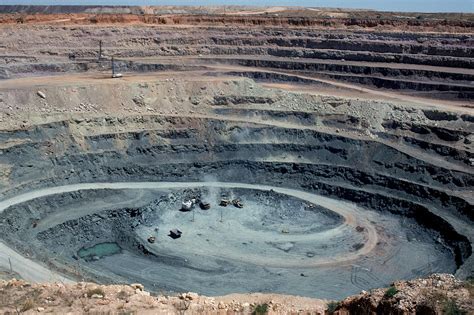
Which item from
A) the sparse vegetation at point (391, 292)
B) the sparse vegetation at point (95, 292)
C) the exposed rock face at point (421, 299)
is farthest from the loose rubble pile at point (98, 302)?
the sparse vegetation at point (391, 292)

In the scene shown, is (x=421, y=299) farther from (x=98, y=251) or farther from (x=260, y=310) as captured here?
(x=98, y=251)

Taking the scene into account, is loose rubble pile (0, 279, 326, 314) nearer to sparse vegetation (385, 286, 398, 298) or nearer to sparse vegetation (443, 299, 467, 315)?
sparse vegetation (385, 286, 398, 298)

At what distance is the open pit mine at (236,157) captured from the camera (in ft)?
113

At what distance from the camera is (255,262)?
34.5 meters

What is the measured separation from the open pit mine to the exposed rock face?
15.0 metres

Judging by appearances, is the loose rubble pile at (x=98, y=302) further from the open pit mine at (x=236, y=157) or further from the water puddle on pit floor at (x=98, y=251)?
the water puddle on pit floor at (x=98, y=251)

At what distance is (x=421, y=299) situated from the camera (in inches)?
588

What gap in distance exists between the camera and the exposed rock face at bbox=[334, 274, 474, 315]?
14414 millimetres

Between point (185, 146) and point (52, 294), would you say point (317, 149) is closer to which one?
point (185, 146)

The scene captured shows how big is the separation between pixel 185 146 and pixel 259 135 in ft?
21.9

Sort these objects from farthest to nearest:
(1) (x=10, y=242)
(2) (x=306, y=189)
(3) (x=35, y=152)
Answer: (2) (x=306, y=189)
(3) (x=35, y=152)
(1) (x=10, y=242)

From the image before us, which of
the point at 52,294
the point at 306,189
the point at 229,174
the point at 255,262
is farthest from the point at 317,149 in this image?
the point at 52,294

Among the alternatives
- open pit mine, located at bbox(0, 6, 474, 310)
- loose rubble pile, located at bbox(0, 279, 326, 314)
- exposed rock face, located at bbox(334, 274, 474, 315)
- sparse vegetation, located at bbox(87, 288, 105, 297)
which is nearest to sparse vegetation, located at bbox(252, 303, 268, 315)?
loose rubble pile, located at bbox(0, 279, 326, 314)

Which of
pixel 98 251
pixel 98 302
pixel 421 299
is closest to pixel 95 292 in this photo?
pixel 98 302
